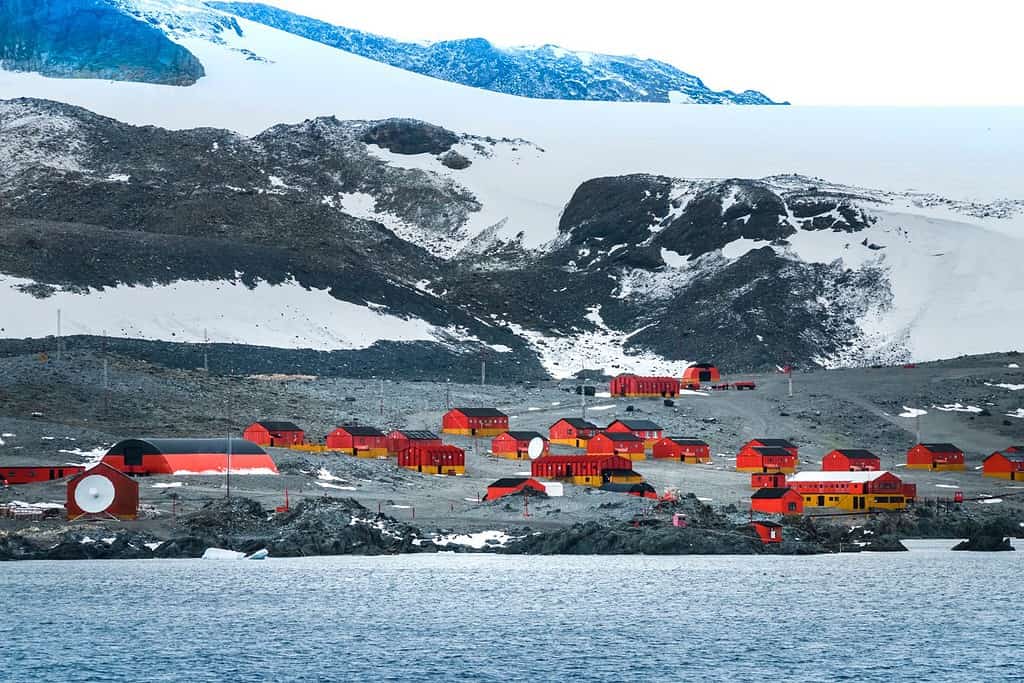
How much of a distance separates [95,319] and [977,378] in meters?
75.9

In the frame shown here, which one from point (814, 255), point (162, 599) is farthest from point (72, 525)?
point (814, 255)

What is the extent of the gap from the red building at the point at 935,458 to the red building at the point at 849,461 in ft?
22.0

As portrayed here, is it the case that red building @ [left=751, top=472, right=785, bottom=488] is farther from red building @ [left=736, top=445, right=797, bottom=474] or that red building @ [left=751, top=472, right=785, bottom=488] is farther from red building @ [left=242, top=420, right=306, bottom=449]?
red building @ [left=242, top=420, right=306, bottom=449]

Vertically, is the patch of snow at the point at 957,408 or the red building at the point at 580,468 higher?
the patch of snow at the point at 957,408

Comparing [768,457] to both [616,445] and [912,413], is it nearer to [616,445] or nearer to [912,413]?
[616,445]

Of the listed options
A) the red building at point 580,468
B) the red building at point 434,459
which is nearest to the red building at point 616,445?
the red building at point 580,468

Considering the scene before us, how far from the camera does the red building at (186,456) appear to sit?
327 feet

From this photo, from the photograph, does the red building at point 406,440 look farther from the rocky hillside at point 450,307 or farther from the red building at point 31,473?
the rocky hillside at point 450,307

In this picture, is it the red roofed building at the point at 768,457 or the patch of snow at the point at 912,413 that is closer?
the red roofed building at the point at 768,457

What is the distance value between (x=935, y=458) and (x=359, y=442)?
1527 inches

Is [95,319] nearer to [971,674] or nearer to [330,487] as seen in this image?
[330,487]

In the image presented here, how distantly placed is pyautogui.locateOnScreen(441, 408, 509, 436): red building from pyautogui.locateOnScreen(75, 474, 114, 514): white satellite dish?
45798mm

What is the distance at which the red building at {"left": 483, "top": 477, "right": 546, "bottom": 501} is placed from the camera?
3944 inches

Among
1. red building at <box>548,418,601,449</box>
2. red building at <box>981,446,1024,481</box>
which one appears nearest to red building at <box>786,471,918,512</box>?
red building at <box>981,446,1024,481</box>
